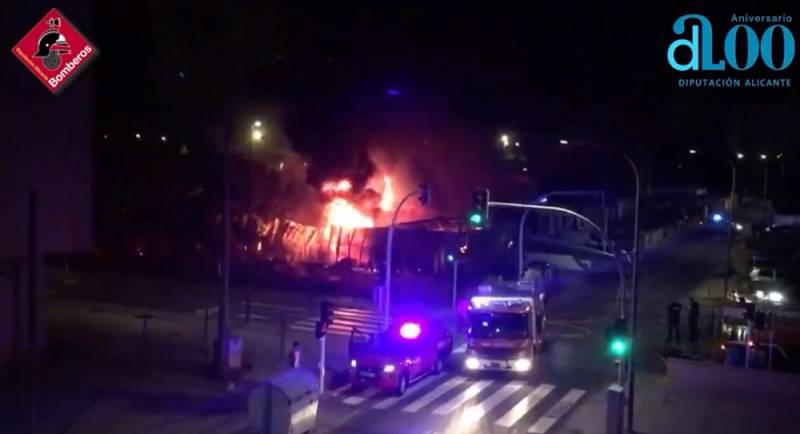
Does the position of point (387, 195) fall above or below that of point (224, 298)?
above

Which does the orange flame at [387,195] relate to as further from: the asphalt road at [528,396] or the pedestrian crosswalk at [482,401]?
the pedestrian crosswalk at [482,401]

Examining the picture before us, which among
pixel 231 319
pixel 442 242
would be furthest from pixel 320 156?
pixel 231 319

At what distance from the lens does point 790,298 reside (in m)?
35.2

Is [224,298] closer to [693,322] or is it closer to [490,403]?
[490,403]

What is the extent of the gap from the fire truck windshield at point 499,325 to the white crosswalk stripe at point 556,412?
2.52 meters

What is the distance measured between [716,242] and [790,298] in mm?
26919

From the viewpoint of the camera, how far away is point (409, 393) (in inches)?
879

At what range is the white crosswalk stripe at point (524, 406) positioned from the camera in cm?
1972

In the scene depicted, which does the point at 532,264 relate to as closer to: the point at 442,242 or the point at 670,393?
the point at 442,242

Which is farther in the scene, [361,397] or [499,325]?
[499,325]

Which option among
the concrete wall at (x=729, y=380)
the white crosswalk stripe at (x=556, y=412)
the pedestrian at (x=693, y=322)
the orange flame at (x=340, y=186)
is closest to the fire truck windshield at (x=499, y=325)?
the white crosswalk stripe at (x=556, y=412)

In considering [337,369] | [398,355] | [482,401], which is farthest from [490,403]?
[337,369]

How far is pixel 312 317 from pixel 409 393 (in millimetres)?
12575

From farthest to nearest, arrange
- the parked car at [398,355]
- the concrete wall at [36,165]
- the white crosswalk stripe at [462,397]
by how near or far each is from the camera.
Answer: the parked car at [398,355], the white crosswalk stripe at [462,397], the concrete wall at [36,165]
